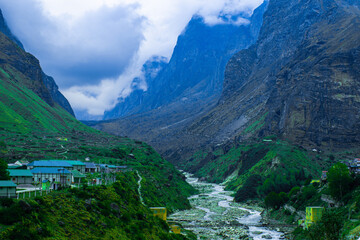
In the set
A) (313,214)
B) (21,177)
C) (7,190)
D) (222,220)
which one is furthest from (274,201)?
(7,190)

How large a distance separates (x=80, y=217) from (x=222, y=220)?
7447 centimetres

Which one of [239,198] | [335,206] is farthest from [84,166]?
[239,198]

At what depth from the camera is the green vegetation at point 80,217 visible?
36.3m

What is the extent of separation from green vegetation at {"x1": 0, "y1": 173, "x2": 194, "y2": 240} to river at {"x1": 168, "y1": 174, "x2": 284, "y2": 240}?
25568 millimetres

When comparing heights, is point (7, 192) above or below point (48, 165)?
below

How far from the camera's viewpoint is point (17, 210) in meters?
37.2

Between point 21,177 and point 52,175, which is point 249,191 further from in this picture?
point 21,177

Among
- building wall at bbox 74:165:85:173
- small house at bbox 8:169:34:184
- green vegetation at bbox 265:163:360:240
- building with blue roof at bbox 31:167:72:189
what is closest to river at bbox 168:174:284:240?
green vegetation at bbox 265:163:360:240

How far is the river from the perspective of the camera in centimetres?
9119

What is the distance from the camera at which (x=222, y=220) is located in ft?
374

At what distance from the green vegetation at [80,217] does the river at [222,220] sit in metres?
25.6

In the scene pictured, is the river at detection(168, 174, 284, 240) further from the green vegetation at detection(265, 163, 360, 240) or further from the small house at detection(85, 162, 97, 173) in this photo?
the small house at detection(85, 162, 97, 173)

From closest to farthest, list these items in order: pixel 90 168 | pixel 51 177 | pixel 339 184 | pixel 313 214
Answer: pixel 51 177, pixel 313 214, pixel 339 184, pixel 90 168

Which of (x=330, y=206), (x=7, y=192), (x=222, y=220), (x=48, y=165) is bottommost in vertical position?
(x=222, y=220)
